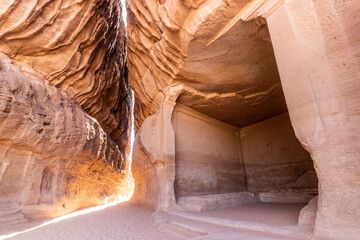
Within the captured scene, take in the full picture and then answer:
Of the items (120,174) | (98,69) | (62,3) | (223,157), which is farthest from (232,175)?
(120,174)

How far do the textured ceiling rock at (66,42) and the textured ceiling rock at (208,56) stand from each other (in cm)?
233

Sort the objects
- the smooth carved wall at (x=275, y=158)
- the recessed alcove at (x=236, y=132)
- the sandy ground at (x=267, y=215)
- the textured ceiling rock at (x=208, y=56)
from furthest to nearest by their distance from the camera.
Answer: the smooth carved wall at (x=275, y=158), the recessed alcove at (x=236, y=132), the textured ceiling rock at (x=208, y=56), the sandy ground at (x=267, y=215)

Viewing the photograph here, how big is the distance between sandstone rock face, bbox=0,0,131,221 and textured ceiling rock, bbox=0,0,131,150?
0.03 m

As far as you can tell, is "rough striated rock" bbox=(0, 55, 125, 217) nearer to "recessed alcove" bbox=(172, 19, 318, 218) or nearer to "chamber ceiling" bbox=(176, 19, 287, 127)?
"recessed alcove" bbox=(172, 19, 318, 218)

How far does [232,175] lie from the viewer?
702cm

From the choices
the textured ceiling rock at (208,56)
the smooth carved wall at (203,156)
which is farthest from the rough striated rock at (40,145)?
the smooth carved wall at (203,156)

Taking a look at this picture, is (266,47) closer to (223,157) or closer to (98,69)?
(223,157)

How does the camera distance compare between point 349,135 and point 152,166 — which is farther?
point 152,166

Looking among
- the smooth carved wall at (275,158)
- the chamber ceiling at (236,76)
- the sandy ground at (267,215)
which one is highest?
the chamber ceiling at (236,76)

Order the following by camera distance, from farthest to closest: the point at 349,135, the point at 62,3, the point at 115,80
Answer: the point at 115,80, the point at 62,3, the point at 349,135

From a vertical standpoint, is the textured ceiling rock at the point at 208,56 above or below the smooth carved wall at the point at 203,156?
above

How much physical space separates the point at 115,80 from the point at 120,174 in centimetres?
749

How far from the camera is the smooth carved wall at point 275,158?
20.3 feet

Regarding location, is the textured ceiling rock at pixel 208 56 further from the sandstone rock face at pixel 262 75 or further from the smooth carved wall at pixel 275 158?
the smooth carved wall at pixel 275 158
